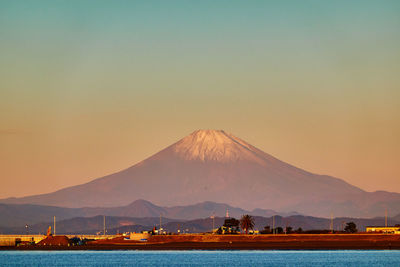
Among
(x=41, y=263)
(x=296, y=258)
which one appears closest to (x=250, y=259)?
(x=296, y=258)

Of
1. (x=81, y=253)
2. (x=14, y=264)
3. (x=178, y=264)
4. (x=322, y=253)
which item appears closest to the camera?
(x=178, y=264)

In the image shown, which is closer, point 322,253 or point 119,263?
point 119,263

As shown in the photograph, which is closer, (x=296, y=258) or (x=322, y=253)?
(x=296, y=258)

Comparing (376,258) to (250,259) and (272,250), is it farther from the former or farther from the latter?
(272,250)

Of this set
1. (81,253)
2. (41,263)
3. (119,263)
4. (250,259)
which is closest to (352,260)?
(250,259)

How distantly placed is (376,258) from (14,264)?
55475 millimetres

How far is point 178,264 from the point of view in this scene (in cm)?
14512

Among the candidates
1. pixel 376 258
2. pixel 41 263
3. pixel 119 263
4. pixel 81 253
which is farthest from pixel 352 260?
pixel 81 253

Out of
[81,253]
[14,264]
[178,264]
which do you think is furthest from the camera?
[81,253]

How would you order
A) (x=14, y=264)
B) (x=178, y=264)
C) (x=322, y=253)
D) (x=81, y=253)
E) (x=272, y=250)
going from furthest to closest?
(x=81, y=253), (x=272, y=250), (x=322, y=253), (x=14, y=264), (x=178, y=264)

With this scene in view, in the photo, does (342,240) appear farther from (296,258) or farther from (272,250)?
(296,258)

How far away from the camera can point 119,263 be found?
15300 cm

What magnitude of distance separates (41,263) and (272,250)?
46.6 meters

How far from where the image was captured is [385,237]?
188125mm
